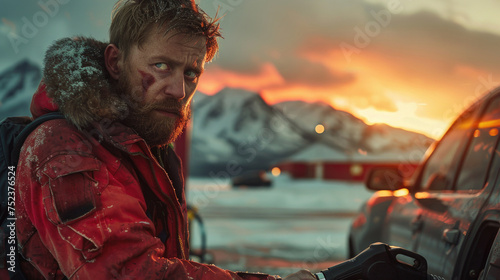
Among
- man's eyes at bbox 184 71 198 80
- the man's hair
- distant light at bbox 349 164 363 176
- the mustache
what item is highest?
the man's hair

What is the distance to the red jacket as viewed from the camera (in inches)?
58.2

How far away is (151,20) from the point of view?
74.0 inches

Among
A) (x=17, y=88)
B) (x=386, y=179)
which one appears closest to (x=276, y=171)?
(x=386, y=179)

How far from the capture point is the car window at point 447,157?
2955 mm

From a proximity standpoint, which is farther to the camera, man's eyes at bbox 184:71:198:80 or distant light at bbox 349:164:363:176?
distant light at bbox 349:164:363:176

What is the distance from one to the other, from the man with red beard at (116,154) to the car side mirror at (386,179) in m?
2.03

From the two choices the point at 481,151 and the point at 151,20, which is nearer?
the point at 151,20

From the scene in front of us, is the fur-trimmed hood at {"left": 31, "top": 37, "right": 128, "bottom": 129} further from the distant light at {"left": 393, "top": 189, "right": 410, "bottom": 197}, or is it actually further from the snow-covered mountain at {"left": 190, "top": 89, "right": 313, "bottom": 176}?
the snow-covered mountain at {"left": 190, "top": 89, "right": 313, "bottom": 176}

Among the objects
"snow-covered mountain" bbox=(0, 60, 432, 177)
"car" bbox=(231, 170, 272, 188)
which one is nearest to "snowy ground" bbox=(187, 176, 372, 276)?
"snow-covered mountain" bbox=(0, 60, 432, 177)

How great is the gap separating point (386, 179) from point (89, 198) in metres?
2.71

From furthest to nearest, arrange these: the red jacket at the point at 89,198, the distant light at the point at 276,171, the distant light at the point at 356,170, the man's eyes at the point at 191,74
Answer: the distant light at the point at 276,171 < the distant light at the point at 356,170 < the man's eyes at the point at 191,74 < the red jacket at the point at 89,198

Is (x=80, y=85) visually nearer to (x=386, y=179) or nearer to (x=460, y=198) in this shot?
(x=460, y=198)

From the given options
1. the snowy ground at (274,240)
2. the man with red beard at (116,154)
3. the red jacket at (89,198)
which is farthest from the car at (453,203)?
the snowy ground at (274,240)

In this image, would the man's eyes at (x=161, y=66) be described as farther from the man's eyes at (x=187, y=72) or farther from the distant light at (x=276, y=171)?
the distant light at (x=276, y=171)
